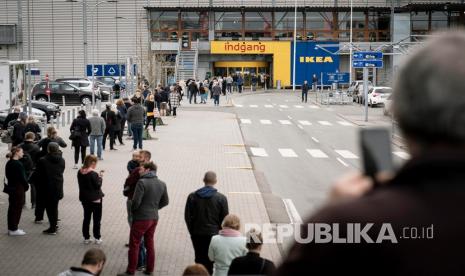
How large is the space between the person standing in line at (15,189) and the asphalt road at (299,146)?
4.96 meters

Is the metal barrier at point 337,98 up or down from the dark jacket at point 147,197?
up

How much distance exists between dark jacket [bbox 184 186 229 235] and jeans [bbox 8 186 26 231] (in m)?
5.07

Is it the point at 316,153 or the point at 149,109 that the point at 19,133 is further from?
the point at 149,109

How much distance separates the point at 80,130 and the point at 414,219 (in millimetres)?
22635

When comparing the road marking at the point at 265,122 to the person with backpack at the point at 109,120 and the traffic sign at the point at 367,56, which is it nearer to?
the traffic sign at the point at 367,56

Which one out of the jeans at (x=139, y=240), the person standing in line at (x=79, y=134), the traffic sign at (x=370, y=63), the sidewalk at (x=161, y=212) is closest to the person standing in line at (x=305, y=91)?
the traffic sign at (x=370, y=63)

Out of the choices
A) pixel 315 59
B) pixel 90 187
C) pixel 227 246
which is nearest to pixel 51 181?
pixel 90 187

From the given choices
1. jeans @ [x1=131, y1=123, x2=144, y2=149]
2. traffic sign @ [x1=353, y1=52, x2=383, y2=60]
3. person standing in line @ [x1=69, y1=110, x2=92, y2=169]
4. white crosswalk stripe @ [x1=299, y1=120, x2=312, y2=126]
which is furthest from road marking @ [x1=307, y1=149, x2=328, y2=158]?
traffic sign @ [x1=353, y1=52, x2=383, y2=60]

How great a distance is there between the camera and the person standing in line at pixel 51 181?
1507cm

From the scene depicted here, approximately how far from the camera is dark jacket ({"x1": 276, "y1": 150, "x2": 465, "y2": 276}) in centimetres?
169

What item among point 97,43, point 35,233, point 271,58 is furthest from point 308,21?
point 35,233

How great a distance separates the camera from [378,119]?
1759 inches

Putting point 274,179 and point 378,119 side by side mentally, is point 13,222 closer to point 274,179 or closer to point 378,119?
point 274,179

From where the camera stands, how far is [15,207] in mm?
14984
